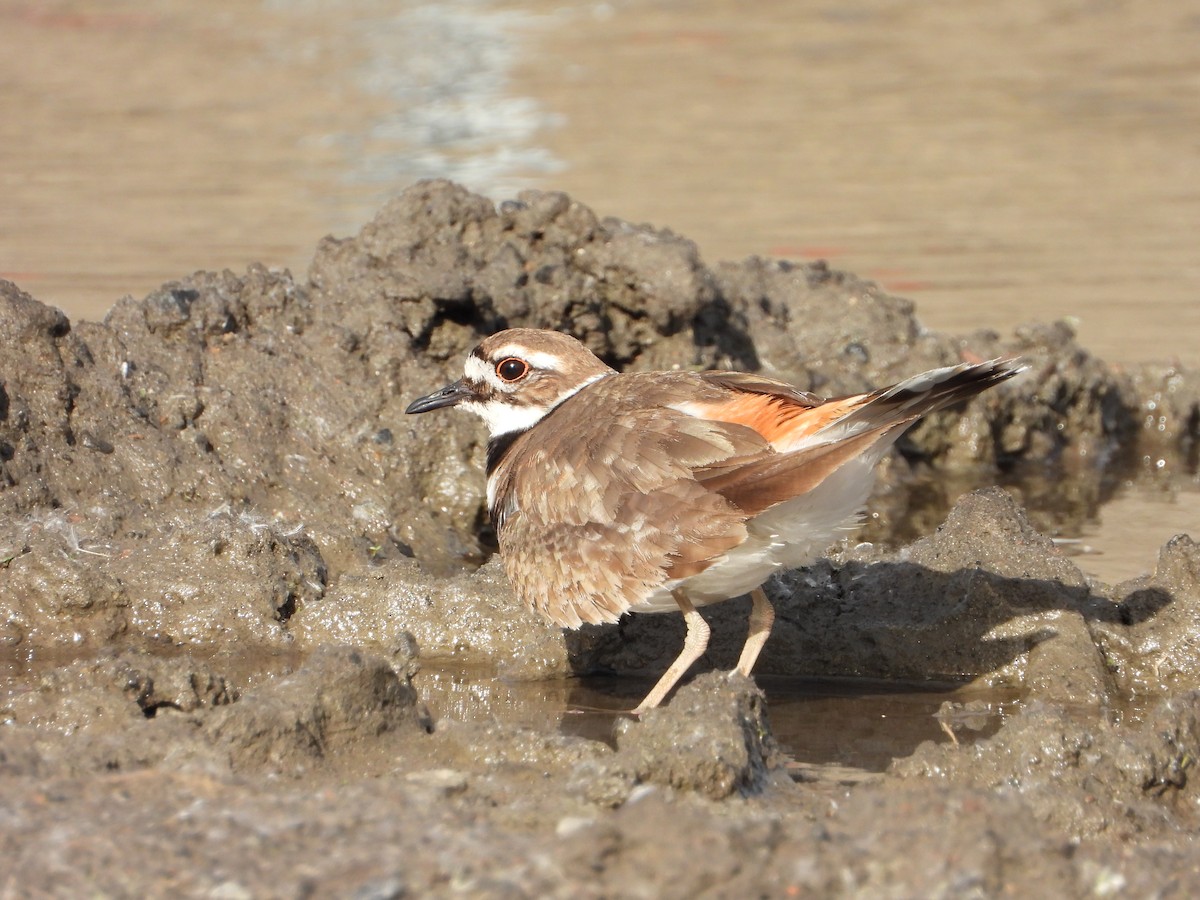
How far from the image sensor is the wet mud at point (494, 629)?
11.0 feet

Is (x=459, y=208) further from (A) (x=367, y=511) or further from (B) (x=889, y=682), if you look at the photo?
(B) (x=889, y=682)

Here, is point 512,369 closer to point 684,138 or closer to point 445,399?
point 445,399

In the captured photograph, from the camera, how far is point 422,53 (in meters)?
19.3

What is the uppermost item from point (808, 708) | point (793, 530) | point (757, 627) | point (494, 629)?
point (793, 530)

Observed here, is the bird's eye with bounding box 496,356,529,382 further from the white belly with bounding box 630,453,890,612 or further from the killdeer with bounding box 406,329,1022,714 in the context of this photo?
the white belly with bounding box 630,453,890,612

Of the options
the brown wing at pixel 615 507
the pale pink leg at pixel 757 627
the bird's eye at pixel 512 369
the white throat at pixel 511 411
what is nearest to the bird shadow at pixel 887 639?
the pale pink leg at pixel 757 627

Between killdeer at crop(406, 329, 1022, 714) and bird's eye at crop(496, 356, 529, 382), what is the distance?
486 mm

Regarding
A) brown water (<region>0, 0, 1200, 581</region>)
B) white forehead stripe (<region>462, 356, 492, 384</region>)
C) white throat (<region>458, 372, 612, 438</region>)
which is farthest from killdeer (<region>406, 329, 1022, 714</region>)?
brown water (<region>0, 0, 1200, 581</region>)

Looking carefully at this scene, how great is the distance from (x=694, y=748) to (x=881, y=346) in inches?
189

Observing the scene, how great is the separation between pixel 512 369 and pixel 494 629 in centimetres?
104

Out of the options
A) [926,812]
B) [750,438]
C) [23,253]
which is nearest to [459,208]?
[750,438]

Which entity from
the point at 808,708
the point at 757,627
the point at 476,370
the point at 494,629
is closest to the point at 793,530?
the point at 757,627

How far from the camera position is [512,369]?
608 cm

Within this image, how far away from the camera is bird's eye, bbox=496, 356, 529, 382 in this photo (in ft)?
19.9
